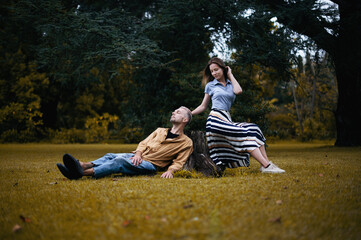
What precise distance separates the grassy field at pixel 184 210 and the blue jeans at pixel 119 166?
431 millimetres

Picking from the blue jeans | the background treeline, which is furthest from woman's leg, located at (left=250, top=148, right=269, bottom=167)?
the background treeline

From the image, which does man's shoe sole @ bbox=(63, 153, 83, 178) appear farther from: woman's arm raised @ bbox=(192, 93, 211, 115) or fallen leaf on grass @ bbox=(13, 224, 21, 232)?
woman's arm raised @ bbox=(192, 93, 211, 115)

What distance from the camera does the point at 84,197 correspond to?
310 centimetres

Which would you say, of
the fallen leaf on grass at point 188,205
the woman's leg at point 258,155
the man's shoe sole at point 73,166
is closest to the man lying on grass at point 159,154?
the man's shoe sole at point 73,166

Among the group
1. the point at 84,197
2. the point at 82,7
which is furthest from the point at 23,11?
the point at 84,197

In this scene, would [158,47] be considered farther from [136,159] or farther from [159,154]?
[136,159]

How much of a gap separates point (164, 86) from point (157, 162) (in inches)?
310

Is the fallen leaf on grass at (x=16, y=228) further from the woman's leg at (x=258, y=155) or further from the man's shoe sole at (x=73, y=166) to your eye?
the woman's leg at (x=258, y=155)

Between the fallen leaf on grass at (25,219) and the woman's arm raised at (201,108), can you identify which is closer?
the fallen leaf on grass at (25,219)

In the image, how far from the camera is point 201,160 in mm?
4742

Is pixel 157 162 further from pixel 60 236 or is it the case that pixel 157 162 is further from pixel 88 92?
pixel 88 92

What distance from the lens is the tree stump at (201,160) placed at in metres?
4.58

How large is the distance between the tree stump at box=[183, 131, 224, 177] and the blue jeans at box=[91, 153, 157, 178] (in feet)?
2.07

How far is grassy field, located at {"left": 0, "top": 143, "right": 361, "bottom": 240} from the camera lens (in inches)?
79.4
